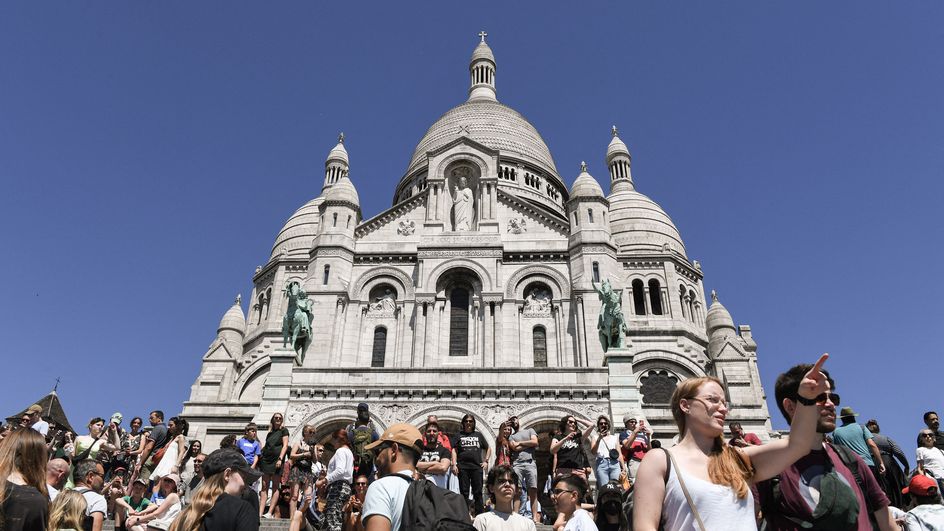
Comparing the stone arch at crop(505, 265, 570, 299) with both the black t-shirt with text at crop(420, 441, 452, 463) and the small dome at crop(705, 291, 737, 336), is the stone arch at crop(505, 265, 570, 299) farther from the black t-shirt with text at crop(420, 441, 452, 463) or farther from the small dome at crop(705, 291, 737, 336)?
the black t-shirt with text at crop(420, 441, 452, 463)

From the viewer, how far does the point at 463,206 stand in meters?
30.5

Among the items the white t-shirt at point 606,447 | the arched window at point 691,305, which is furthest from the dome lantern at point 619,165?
the white t-shirt at point 606,447

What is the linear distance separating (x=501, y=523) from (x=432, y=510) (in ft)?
7.08

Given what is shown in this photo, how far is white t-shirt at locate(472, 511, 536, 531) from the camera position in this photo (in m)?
6.37

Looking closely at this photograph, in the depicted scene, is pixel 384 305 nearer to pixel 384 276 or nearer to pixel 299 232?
pixel 384 276

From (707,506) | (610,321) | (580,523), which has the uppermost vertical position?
(610,321)

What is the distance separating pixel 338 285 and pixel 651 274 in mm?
16946

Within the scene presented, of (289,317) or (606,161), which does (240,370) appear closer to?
(289,317)

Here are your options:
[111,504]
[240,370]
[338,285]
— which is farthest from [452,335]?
[111,504]

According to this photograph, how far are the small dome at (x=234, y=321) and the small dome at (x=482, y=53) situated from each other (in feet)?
112

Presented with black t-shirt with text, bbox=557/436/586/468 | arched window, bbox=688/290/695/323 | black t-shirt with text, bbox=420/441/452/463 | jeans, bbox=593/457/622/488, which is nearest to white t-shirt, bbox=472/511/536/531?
black t-shirt with text, bbox=420/441/452/463

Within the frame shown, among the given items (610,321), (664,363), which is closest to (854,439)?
(610,321)

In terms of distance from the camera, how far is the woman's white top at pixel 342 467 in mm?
9641

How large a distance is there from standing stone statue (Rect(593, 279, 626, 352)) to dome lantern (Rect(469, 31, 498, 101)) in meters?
35.3
